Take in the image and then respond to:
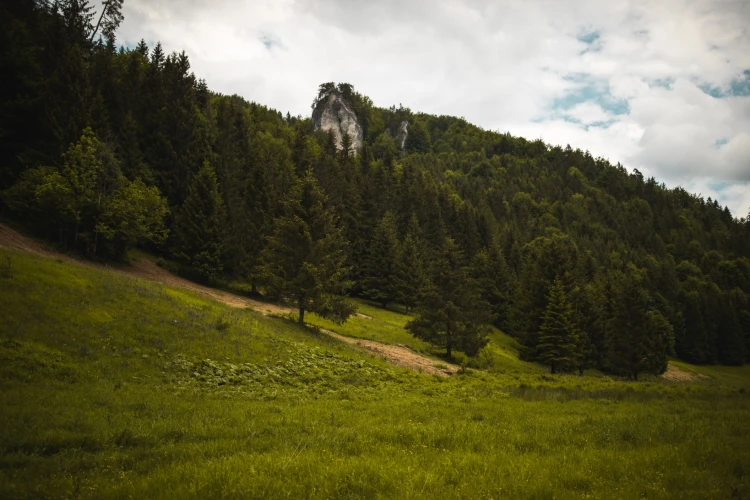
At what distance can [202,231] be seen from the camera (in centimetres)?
4444

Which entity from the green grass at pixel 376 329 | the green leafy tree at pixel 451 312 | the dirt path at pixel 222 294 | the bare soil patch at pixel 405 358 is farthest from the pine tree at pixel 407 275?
the bare soil patch at pixel 405 358

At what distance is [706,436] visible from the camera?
1056 cm

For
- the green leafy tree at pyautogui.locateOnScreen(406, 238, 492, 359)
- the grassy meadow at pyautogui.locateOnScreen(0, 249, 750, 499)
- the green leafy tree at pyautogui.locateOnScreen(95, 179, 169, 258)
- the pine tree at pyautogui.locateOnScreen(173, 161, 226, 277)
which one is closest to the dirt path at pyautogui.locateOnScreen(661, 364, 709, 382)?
the green leafy tree at pyautogui.locateOnScreen(406, 238, 492, 359)

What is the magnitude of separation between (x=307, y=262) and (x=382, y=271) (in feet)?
104

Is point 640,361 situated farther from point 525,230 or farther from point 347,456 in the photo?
point 525,230

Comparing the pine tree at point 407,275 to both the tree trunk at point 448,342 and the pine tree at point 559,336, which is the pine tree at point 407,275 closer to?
the pine tree at point 559,336

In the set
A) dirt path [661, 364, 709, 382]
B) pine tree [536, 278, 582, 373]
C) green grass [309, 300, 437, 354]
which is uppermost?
pine tree [536, 278, 582, 373]

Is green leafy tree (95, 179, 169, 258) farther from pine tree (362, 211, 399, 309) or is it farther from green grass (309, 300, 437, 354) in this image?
pine tree (362, 211, 399, 309)

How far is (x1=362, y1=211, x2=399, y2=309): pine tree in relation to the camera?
62031mm

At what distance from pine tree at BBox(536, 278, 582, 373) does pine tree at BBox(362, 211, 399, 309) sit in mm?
24032

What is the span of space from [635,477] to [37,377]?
1726 centimetres

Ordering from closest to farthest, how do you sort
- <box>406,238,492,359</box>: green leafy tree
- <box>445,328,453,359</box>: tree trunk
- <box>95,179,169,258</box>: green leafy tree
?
1. <box>95,179,169,258</box>: green leafy tree
2. <box>445,328,453,359</box>: tree trunk
3. <box>406,238,492,359</box>: green leafy tree

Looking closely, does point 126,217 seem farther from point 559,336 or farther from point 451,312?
point 559,336

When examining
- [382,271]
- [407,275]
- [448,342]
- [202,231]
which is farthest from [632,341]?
[202,231]
